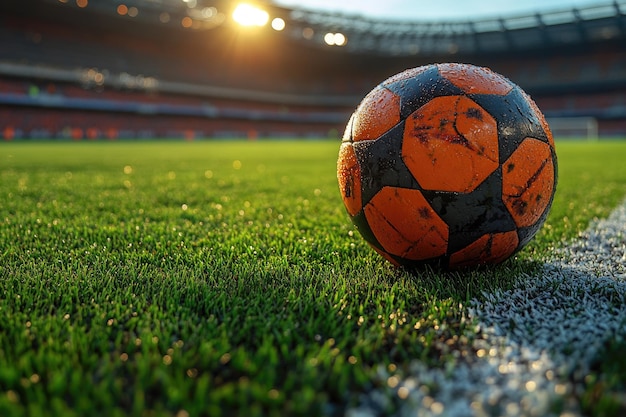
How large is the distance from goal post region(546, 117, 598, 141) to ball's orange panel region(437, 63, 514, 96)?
40.9 metres

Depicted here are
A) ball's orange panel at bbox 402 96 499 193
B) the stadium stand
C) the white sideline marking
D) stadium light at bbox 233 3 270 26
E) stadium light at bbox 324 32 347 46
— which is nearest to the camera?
the white sideline marking

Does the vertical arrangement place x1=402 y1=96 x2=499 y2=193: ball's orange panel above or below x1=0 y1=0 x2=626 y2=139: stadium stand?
below

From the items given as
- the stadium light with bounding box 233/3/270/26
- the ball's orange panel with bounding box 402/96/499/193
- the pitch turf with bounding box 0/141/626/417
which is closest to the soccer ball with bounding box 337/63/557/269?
the ball's orange panel with bounding box 402/96/499/193

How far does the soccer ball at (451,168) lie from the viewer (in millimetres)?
1785

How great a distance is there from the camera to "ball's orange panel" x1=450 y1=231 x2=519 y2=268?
1884mm

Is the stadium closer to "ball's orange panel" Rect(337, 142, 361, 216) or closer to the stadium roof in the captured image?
"ball's orange panel" Rect(337, 142, 361, 216)

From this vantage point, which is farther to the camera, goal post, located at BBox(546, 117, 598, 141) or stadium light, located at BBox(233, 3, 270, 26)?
goal post, located at BBox(546, 117, 598, 141)

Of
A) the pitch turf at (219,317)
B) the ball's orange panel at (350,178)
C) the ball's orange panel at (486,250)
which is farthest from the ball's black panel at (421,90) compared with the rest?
the pitch turf at (219,317)

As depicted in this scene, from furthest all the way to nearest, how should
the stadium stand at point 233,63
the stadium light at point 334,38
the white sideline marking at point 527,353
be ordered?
the stadium light at point 334,38 < the stadium stand at point 233,63 < the white sideline marking at point 527,353

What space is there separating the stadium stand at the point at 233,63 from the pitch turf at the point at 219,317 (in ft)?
107

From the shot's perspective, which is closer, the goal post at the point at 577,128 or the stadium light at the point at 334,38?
the goal post at the point at 577,128

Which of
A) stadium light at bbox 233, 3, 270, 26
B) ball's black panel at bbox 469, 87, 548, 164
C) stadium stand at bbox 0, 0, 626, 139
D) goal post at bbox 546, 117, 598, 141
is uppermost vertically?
stadium light at bbox 233, 3, 270, 26

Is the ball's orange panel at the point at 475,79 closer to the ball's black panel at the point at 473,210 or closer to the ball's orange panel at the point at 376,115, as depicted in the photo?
the ball's orange panel at the point at 376,115

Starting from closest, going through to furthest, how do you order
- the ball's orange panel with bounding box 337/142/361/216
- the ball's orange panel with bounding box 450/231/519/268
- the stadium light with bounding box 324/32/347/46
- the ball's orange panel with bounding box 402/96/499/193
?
the ball's orange panel with bounding box 402/96/499/193 < the ball's orange panel with bounding box 450/231/519/268 < the ball's orange panel with bounding box 337/142/361/216 < the stadium light with bounding box 324/32/347/46
